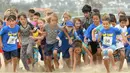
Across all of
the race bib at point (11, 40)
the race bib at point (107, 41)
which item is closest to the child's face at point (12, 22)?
the race bib at point (11, 40)

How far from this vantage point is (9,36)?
9961 mm

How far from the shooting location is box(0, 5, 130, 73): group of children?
9945 millimetres

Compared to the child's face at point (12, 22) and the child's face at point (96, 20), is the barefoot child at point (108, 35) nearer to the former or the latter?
the child's face at point (96, 20)

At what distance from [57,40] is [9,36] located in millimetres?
1349

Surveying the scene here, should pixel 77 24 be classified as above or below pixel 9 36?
above

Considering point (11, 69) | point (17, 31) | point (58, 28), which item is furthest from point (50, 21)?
point (11, 69)

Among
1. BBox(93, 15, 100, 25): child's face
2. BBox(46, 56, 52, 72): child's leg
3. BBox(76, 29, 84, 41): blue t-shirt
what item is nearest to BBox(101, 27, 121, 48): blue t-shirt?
BBox(93, 15, 100, 25): child's face

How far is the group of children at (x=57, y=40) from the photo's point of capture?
32.6 feet

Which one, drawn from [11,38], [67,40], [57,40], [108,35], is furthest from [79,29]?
[11,38]

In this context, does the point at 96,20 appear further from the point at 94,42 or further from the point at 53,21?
the point at 53,21

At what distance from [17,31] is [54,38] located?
1061 millimetres

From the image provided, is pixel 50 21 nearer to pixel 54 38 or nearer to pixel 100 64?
pixel 54 38

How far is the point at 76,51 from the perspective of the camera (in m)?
10.1

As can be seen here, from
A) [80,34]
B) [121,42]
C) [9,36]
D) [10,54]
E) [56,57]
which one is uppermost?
[9,36]
